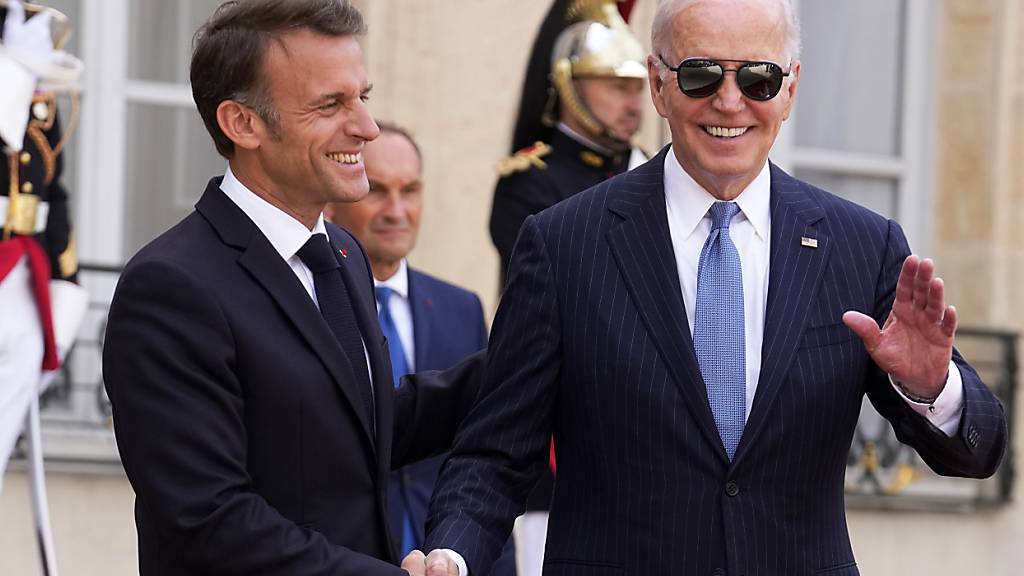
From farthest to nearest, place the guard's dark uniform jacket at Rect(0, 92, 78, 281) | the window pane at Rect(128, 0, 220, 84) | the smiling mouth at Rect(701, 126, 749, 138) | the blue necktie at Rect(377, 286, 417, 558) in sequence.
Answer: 1. the window pane at Rect(128, 0, 220, 84)
2. the guard's dark uniform jacket at Rect(0, 92, 78, 281)
3. the blue necktie at Rect(377, 286, 417, 558)
4. the smiling mouth at Rect(701, 126, 749, 138)

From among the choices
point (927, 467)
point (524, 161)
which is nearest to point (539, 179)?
point (524, 161)

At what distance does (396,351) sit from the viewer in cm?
520

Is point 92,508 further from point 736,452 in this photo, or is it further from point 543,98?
point 736,452

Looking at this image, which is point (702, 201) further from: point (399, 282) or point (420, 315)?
point (399, 282)

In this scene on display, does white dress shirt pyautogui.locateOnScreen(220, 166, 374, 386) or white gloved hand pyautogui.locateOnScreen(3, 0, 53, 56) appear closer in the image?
white dress shirt pyautogui.locateOnScreen(220, 166, 374, 386)

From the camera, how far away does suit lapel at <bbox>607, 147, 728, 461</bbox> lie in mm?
3373

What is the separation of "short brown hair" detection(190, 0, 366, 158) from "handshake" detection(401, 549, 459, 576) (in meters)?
0.80

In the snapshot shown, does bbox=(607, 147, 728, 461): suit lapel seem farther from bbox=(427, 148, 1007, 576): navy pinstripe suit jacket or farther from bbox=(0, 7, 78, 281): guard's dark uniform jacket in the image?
bbox=(0, 7, 78, 281): guard's dark uniform jacket

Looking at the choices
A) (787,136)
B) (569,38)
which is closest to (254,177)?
(569,38)

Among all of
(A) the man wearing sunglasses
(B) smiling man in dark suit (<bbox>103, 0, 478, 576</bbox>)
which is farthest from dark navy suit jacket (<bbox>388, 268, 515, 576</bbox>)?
(B) smiling man in dark suit (<bbox>103, 0, 478, 576</bbox>)

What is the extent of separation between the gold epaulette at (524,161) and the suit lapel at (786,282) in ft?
6.99

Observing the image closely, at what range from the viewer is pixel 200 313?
315 centimetres

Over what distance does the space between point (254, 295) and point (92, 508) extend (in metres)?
4.37

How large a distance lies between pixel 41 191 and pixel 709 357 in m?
2.86
